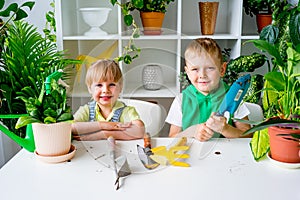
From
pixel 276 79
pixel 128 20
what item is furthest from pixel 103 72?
pixel 128 20

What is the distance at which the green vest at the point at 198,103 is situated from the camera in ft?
3.30

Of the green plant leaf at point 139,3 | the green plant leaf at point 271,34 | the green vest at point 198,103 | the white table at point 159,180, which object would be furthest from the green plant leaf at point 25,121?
the green plant leaf at point 271,34

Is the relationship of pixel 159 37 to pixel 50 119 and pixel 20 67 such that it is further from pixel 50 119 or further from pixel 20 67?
pixel 20 67

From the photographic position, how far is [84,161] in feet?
3.25

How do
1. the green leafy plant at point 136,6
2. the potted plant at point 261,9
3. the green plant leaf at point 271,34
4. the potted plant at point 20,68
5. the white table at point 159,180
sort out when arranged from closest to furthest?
1. the white table at point 159,180
2. the potted plant at point 20,68
3. the green plant leaf at point 271,34
4. the green leafy plant at point 136,6
5. the potted plant at point 261,9

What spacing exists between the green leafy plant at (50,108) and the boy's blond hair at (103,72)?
9cm

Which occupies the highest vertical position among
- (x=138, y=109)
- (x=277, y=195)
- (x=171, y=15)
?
(x=171, y=15)

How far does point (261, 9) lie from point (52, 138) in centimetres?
137

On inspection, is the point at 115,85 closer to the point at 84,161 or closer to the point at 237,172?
the point at 84,161

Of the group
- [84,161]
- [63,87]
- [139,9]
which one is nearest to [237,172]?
[84,161]

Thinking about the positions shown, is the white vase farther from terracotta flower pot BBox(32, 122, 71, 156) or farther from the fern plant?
the fern plant

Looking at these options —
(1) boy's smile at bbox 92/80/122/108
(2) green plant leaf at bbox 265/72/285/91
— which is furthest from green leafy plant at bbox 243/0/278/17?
(1) boy's smile at bbox 92/80/122/108

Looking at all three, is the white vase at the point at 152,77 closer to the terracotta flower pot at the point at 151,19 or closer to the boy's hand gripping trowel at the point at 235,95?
the boy's hand gripping trowel at the point at 235,95

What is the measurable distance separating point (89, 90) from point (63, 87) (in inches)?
4.4
